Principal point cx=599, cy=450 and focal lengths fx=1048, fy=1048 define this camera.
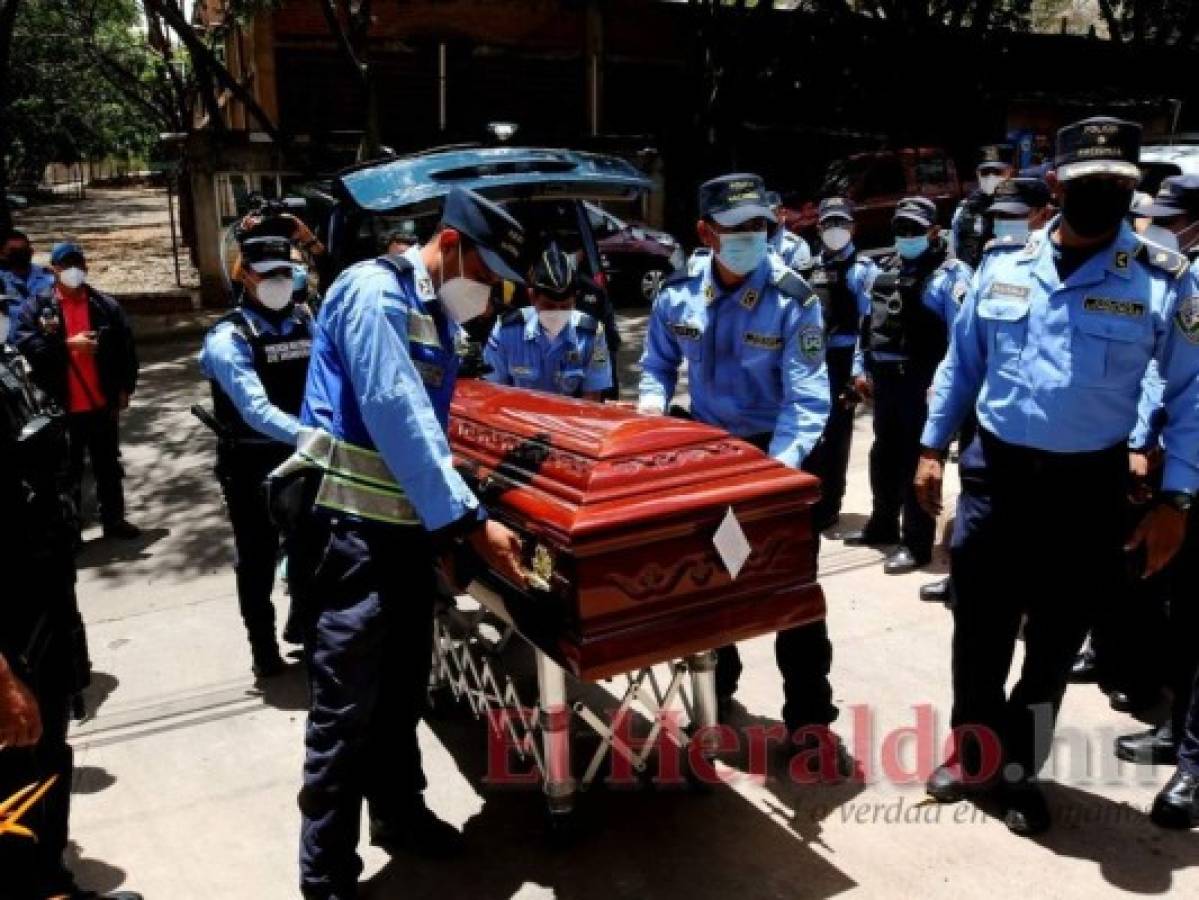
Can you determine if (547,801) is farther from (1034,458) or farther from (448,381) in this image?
(1034,458)

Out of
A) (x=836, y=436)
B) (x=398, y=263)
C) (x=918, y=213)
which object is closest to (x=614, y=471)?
(x=398, y=263)

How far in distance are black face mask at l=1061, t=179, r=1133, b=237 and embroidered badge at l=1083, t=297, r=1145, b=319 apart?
17cm

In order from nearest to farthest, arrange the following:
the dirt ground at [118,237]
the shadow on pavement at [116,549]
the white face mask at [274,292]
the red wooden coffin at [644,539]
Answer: the red wooden coffin at [644,539]
the white face mask at [274,292]
the shadow on pavement at [116,549]
the dirt ground at [118,237]

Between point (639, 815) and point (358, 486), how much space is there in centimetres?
129

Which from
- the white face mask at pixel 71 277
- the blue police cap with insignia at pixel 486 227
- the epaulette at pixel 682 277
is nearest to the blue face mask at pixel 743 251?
the epaulette at pixel 682 277

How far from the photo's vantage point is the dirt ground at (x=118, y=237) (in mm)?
16844

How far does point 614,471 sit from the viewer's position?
8.19ft

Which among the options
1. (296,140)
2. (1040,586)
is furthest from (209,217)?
(1040,586)

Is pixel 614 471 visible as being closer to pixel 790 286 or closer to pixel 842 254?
pixel 790 286

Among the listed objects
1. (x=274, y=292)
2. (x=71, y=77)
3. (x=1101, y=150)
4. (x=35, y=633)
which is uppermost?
(x=71, y=77)

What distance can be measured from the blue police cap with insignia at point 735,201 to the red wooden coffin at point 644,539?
0.78 m

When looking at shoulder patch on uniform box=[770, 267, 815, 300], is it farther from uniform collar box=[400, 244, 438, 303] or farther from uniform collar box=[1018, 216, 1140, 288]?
uniform collar box=[400, 244, 438, 303]

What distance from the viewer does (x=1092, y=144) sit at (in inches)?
104

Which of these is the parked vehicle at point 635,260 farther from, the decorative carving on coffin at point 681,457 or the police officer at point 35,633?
the police officer at point 35,633
